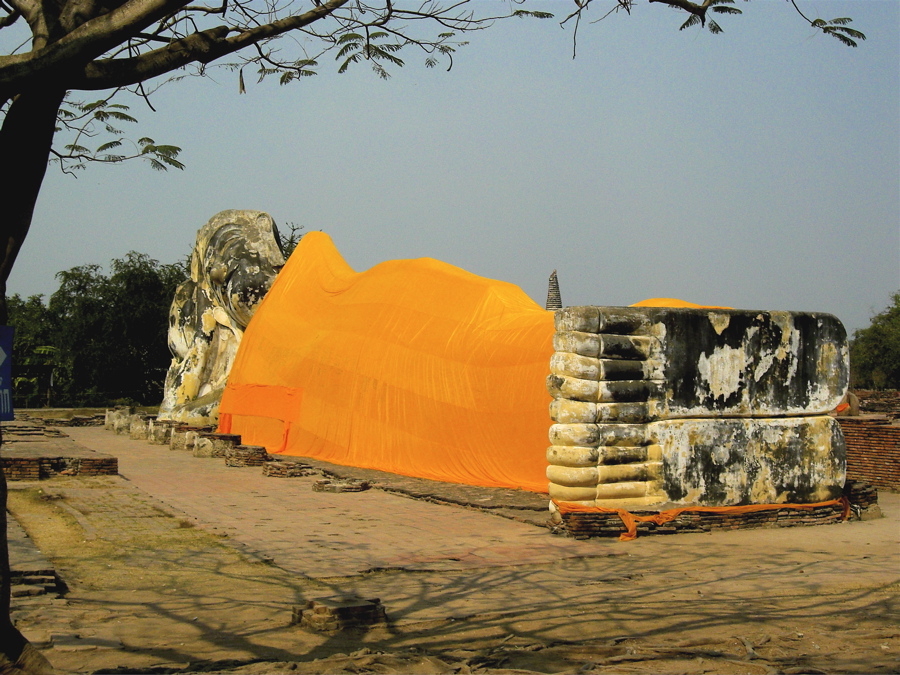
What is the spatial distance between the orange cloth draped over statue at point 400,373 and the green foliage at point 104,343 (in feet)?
48.5

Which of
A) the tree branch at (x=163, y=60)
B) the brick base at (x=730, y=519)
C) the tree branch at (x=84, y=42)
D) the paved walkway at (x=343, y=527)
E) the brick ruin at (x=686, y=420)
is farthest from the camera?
the brick ruin at (x=686, y=420)

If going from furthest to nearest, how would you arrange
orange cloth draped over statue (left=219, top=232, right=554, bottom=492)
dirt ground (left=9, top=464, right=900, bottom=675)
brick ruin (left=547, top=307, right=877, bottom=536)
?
1. orange cloth draped over statue (left=219, top=232, right=554, bottom=492)
2. brick ruin (left=547, top=307, right=877, bottom=536)
3. dirt ground (left=9, top=464, right=900, bottom=675)

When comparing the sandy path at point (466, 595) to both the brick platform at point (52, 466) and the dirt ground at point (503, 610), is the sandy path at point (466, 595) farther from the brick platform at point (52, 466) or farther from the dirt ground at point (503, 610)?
the brick platform at point (52, 466)

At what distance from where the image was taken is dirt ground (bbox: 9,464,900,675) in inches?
178

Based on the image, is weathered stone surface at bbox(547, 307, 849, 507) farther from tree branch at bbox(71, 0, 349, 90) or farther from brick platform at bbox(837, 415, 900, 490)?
tree branch at bbox(71, 0, 349, 90)

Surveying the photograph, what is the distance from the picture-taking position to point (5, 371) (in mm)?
4094

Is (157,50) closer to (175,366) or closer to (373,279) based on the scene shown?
(373,279)

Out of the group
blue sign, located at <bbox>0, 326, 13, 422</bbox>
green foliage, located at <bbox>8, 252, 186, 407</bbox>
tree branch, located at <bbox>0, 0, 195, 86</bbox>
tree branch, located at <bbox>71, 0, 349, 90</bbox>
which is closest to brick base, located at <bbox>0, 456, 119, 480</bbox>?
blue sign, located at <bbox>0, 326, 13, 422</bbox>

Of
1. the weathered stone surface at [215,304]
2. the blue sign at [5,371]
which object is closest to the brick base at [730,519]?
the blue sign at [5,371]

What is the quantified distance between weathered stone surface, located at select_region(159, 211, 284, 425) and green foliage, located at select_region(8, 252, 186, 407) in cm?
961

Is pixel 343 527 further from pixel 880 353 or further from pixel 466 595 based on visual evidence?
pixel 880 353

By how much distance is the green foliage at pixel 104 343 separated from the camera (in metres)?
31.0

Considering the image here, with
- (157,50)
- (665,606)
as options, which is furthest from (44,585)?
(665,606)

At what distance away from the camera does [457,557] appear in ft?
24.1
